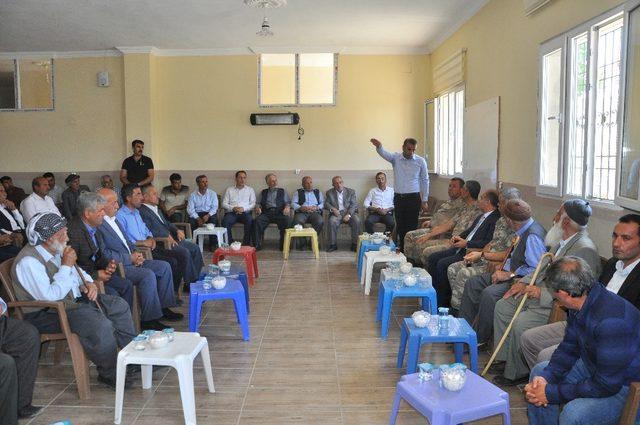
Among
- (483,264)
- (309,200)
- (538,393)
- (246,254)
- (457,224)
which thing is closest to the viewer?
(538,393)

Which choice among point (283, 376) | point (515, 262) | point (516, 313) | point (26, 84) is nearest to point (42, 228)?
point (283, 376)

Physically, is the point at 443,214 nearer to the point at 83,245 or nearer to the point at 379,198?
the point at 379,198

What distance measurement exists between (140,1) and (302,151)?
3.76m

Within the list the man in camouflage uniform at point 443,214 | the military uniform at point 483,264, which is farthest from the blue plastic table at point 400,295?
the man in camouflage uniform at point 443,214

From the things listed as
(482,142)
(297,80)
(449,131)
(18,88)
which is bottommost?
(482,142)

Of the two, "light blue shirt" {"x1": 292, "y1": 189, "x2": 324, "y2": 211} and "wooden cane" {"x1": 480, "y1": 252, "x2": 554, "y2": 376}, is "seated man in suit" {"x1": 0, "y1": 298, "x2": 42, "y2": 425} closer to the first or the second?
"wooden cane" {"x1": 480, "y1": 252, "x2": 554, "y2": 376}

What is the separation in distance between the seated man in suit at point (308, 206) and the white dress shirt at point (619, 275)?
5.72 m

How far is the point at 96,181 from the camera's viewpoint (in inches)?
365

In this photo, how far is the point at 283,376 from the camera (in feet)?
11.6

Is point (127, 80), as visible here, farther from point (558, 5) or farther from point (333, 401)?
point (333, 401)

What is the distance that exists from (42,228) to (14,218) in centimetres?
370

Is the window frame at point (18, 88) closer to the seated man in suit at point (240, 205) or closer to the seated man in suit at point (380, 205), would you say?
the seated man in suit at point (240, 205)

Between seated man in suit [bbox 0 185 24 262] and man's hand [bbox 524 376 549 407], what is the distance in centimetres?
519

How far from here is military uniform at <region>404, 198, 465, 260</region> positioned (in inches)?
246
